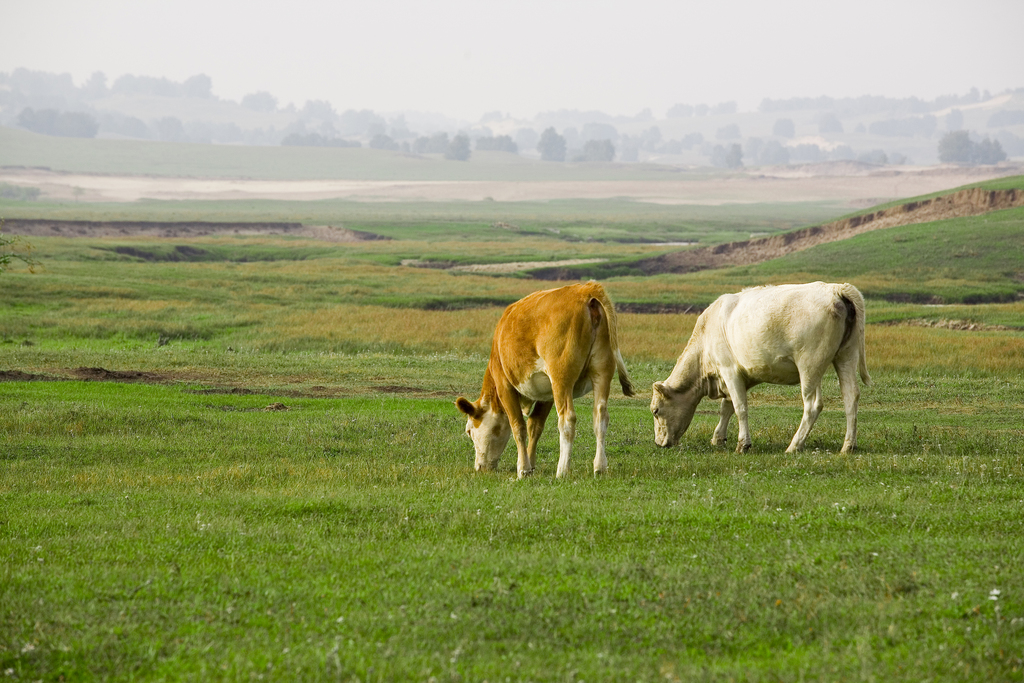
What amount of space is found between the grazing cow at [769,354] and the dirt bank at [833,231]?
5333 centimetres

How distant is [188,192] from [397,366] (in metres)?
183

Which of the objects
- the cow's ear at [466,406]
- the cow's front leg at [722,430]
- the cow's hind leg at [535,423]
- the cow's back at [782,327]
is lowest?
the cow's front leg at [722,430]

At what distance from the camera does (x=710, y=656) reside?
684cm

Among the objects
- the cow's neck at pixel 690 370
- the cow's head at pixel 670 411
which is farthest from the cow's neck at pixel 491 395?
the cow's neck at pixel 690 370

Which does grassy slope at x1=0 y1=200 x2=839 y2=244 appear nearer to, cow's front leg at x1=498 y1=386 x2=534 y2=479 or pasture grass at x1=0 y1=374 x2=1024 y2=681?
cow's front leg at x1=498 y1=386 x2=534 y2=479

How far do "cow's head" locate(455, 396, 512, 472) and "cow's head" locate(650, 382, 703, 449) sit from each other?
3521 mm

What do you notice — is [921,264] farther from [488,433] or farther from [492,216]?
[492,216]

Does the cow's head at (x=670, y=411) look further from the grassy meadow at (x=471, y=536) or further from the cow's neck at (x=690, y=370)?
the grassy meadow at (x=471, y=536)

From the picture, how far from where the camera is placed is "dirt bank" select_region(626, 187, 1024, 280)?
73.0m

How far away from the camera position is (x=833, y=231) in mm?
79812

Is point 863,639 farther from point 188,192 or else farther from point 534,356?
point 188,192

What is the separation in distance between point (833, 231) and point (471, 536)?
75.8 m

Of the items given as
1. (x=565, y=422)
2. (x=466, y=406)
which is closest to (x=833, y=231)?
(x=466, y=406)

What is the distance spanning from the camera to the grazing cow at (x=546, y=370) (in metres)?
13.7
